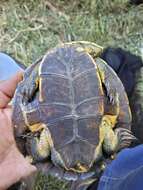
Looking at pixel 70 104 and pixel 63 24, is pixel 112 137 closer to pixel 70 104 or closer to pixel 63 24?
pixel 70 104

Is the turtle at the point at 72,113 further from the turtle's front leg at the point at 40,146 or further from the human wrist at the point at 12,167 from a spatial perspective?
the human wrist at the point at 12,167

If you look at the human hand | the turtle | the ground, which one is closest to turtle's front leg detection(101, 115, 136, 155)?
the turtle

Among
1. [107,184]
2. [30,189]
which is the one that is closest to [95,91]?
[107,184]

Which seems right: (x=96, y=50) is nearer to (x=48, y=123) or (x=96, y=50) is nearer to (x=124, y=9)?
(x=48, y=123)

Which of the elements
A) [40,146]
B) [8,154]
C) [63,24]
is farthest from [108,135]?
[63,24]

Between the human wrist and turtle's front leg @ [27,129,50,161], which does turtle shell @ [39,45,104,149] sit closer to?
turtle's front leg @ [27,129,50,161]

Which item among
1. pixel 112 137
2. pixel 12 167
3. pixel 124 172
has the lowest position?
pixel 12 167

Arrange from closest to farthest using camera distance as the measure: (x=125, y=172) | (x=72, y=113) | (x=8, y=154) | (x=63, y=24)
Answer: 1. (x=72, y=113)
2. (x=125, y=172)
3. (x=8, y=154)
4. (x=63, y=24)
